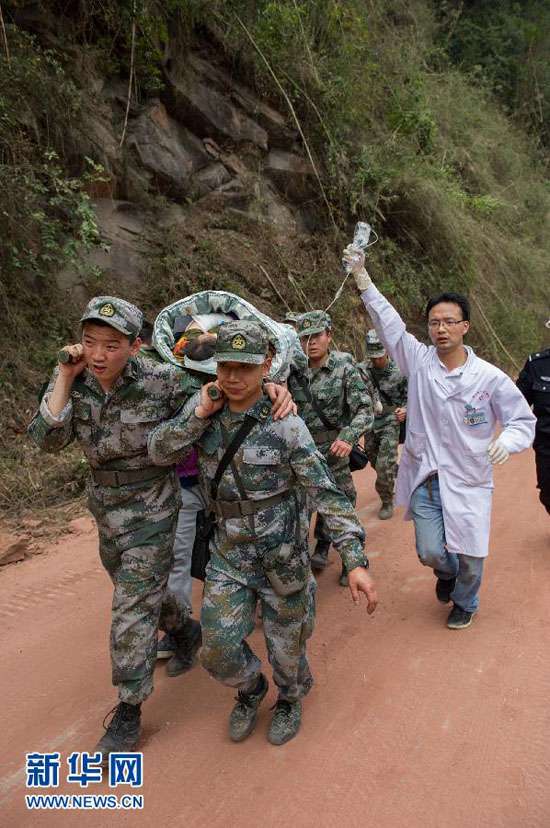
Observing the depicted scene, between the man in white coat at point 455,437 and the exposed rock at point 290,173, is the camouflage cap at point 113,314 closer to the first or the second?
the man in white coat at point 455,437

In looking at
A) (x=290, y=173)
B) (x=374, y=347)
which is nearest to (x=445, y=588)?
(x=374, y=347)

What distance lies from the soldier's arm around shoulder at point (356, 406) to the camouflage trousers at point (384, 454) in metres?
1.65

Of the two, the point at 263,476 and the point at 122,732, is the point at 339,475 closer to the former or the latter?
the point at 263,476

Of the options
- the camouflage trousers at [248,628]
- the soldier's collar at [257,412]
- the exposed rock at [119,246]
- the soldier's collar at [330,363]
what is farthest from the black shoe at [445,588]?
the exposed rock at [119,246]

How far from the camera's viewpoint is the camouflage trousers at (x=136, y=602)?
3043mm

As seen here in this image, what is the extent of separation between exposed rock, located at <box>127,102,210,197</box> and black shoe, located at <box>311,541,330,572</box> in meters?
6.89

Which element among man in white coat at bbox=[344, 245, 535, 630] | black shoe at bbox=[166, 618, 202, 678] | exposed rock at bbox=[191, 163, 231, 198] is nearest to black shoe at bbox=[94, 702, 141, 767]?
black shoe at bbox=[166, 618, 202, 678]

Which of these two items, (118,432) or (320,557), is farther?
(320,557)

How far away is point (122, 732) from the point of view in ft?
10.2

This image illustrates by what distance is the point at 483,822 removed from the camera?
8.53ft

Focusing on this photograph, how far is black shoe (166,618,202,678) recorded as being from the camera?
148 inches

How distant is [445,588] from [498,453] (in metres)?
1.32

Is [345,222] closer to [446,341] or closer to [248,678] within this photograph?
[446,341]

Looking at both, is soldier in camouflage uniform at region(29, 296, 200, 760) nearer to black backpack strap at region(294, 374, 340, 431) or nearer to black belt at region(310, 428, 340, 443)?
black backpack strap at region(294, 374, 340, 431)
